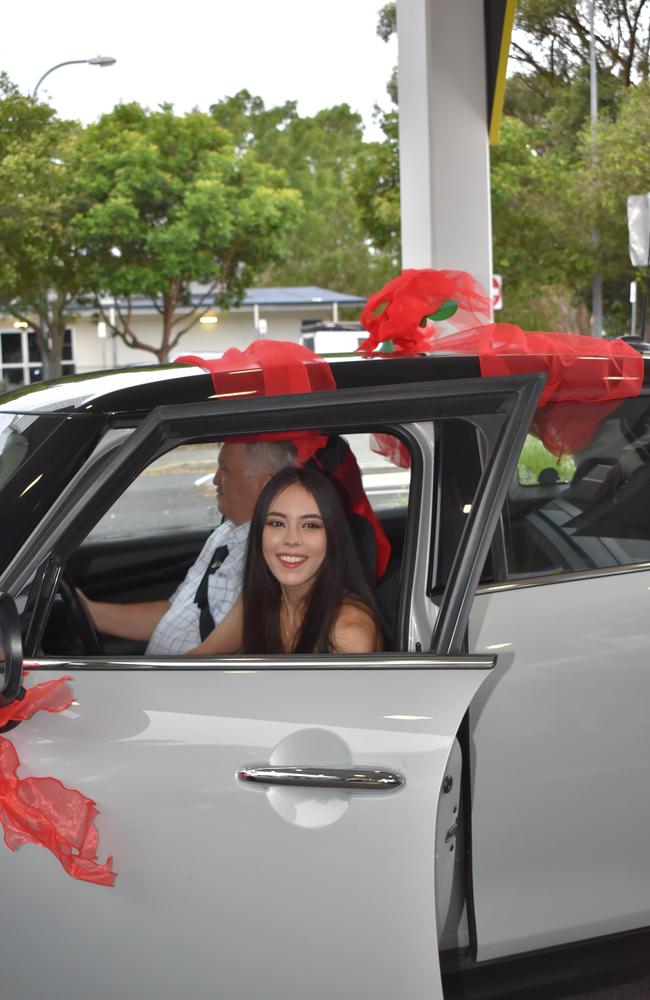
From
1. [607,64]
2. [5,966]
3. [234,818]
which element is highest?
[607,64]

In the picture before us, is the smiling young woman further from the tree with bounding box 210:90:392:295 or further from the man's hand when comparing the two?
the tree with bounding box 210:90:392:295

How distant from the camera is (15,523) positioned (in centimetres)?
210

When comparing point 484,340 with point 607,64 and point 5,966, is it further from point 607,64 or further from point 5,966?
point 607,64

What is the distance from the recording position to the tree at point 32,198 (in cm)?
2506

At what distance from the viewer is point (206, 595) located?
2.99 metres

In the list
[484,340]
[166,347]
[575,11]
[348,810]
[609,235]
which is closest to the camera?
[348,810]

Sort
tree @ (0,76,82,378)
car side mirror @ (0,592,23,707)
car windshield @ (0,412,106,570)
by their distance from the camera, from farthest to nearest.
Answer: tree @ (0,76,82,378)
car windshield @ (0,412,106,570)
car side mirror @ (0,592,23,707)

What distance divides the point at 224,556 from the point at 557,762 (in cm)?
107

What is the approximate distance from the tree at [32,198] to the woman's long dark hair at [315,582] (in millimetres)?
24041

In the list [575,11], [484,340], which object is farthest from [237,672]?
[575,11]

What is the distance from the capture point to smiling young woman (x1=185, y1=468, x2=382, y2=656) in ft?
8.03

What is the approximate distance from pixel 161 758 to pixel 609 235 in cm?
2574

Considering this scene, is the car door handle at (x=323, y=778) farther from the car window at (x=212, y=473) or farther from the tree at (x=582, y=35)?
the tree at (x=582, y=35)

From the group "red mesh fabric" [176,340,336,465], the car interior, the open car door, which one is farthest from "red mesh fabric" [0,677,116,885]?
"red mesh fabric" [176,340,336,465]
